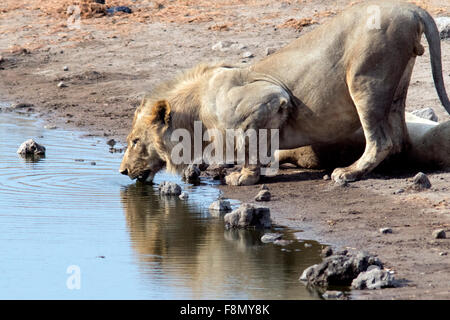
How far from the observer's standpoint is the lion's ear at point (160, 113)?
10.7 meters

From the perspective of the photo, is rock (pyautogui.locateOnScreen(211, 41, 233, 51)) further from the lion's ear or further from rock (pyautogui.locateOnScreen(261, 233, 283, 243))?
rock (pyautogui.locateOnScreen(261, 233, 283, 243))

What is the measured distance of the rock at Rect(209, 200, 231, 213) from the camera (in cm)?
944

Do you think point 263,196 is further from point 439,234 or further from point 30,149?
point 30,149

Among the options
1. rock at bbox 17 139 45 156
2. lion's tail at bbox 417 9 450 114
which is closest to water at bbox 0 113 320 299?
rock at bbox 17 139 45 156

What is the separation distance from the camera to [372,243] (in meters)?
7.90

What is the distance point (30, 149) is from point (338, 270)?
6601 millimetres

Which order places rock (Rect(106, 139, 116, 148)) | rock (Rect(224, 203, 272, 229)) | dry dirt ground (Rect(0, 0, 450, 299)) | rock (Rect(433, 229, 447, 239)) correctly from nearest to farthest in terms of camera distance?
rock (Rect(433, 229, 447, 239)) → dry dirt ground (Rect(0, 0, 450, 299)) → rock (Rect(224, 203, 272, 229)) → rock (Rect(106, 139, 116, 148))

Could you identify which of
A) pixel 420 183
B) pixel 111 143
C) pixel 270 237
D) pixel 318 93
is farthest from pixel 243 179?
pixel 111 143

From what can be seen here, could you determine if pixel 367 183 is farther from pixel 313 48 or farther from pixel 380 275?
pixel 380 275

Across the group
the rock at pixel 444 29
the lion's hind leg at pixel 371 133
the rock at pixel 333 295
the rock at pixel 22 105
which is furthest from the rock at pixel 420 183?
the rock at pixel 22 105

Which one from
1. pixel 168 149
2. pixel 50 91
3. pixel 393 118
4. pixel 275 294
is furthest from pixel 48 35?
pixel 275 294

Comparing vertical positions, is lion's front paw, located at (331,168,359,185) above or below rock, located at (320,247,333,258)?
above

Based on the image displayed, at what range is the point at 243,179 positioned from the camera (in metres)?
10.7

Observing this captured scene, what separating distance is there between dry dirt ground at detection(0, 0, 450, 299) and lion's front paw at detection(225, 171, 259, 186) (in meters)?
0.15
